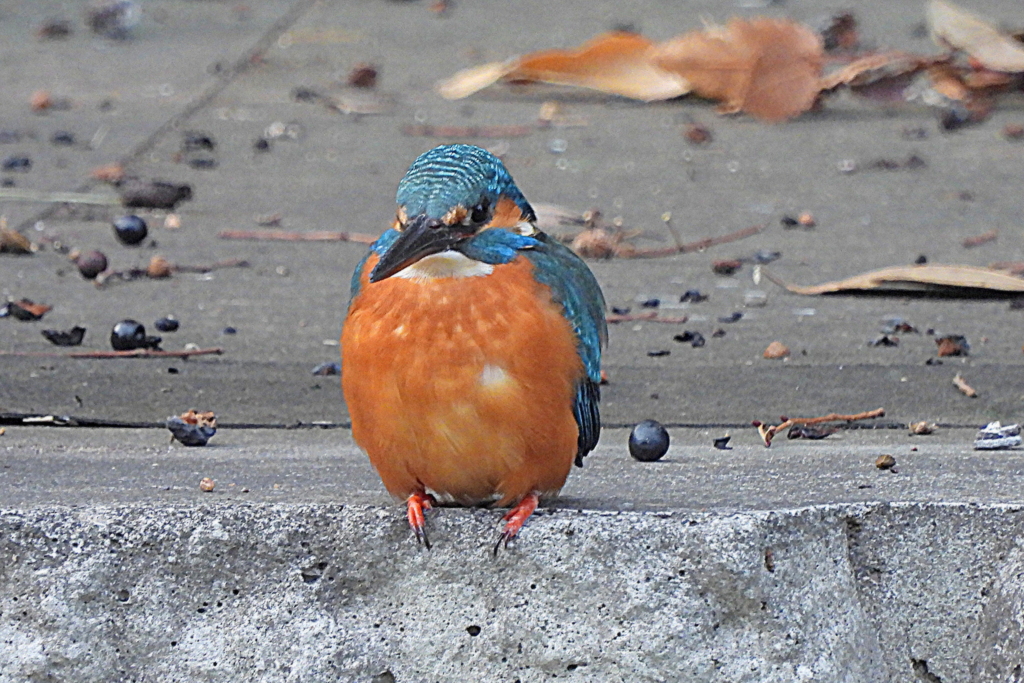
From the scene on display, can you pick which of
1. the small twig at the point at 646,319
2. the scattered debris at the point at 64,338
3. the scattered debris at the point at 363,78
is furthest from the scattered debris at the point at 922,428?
the scattered debris at the point at 363,78

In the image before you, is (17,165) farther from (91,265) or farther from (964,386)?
(964,386)

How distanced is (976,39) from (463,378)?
5375mm

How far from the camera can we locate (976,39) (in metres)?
Answer: 7.19

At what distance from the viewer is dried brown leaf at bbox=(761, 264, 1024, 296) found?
4.70 meters

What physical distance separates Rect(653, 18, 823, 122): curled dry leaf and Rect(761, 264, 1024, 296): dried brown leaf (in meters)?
2.32

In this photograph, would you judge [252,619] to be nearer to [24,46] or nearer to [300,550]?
[300,550]

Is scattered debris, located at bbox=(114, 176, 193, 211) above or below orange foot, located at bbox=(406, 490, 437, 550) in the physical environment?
below

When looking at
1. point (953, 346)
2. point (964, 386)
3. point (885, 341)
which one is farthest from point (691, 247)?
point (964, 386)

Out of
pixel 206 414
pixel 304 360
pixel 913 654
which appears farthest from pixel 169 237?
pixel 913 654

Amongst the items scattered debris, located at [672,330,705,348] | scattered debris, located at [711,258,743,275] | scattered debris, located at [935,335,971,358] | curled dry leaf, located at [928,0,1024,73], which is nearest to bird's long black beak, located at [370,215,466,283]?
scattered debris, located at [672,330,705,348]

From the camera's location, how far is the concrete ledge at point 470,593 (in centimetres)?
264

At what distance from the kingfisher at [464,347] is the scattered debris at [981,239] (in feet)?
9.52

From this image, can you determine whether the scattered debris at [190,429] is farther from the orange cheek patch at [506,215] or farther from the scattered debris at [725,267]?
the scattered debris at [725,267]

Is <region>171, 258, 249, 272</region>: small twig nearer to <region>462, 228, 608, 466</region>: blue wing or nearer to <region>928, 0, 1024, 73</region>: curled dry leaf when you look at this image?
<region>462, 228, 608, 466</region>: blue wing
